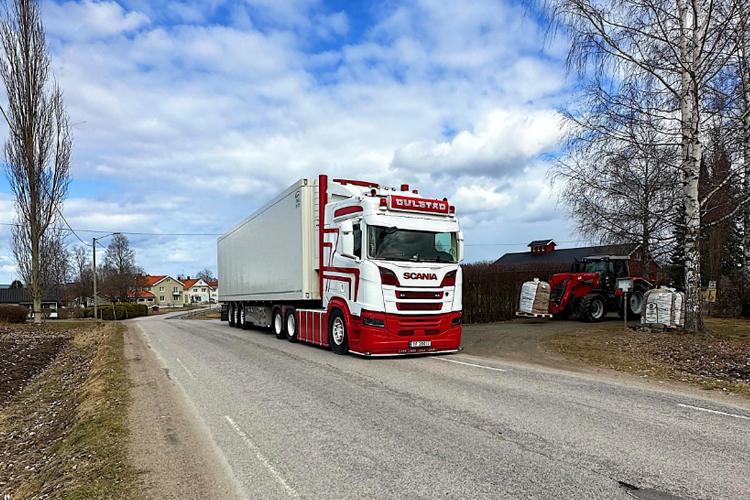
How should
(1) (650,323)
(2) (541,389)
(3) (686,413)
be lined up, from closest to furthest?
(3) (686,413), (2) (541,389), (1) (650,323)

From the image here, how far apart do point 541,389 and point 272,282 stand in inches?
429

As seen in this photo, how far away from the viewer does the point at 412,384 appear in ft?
28.4

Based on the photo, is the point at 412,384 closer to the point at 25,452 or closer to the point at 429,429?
the point at 429,429

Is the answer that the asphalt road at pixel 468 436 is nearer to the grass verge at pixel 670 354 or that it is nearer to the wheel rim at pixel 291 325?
the grass verge at pixel 670 354

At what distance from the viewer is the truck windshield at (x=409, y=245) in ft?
38.4

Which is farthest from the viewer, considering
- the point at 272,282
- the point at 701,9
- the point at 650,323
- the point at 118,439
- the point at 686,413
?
the point at 272,282

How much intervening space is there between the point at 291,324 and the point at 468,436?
36.7 ft

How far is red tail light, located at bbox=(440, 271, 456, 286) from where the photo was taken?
1215 centimetres

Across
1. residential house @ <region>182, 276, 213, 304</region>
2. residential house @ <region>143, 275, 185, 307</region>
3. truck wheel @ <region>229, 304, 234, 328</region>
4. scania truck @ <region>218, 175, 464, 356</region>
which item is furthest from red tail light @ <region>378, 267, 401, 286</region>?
residential house @ <region>182, 276, 213, 304</region>

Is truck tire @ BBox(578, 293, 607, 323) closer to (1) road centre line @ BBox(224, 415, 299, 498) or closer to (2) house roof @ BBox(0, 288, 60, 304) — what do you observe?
(1) road centre line @ BBox(224, 415, 299, 498)

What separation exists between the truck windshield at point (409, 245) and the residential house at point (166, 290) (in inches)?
4997

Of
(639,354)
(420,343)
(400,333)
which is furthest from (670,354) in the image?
(400,333)

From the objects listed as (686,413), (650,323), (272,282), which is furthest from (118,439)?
(650,323)

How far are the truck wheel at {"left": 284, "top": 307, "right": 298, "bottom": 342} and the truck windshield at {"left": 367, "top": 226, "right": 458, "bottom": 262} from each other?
5.22m
